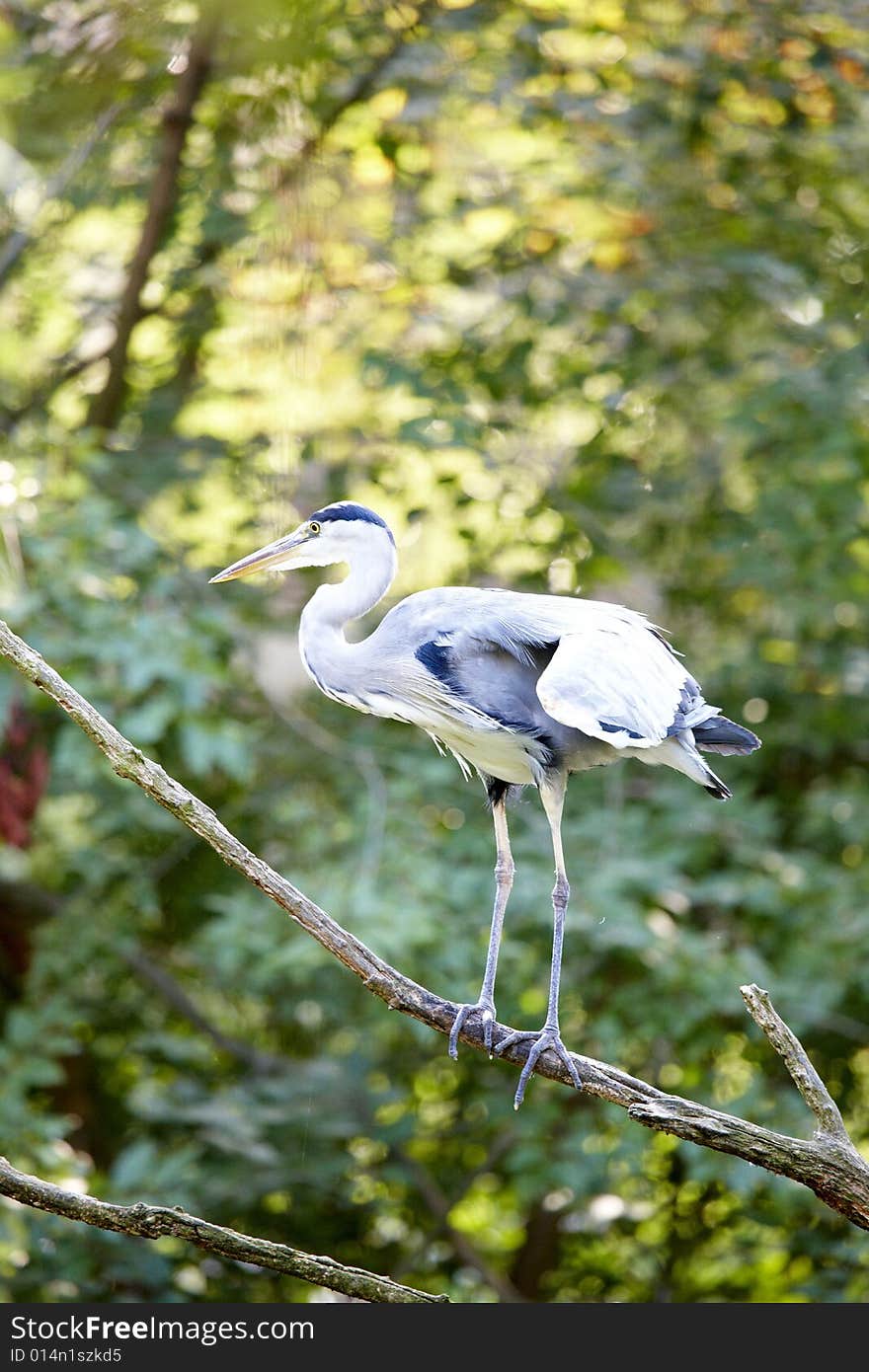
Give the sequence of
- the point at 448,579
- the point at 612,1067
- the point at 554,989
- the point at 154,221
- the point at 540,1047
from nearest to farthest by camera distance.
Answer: the point at 612,1067, the point at 540,1047, the point at 554,989, the point at 154,221, the point at 448,579

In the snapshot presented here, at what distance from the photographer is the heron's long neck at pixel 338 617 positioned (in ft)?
8.46

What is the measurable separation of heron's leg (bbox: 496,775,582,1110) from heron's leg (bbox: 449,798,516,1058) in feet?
0.19

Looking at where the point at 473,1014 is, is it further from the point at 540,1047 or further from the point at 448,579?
the point at 448,579

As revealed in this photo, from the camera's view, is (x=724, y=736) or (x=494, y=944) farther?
(x=494, y=944)

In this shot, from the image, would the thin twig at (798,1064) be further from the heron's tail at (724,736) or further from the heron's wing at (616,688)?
the heron's tail at (724,736)

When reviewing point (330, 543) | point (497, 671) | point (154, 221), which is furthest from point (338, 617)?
point (154, 221)

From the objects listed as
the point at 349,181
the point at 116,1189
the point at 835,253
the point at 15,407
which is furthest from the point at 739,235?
the point at 116,1189

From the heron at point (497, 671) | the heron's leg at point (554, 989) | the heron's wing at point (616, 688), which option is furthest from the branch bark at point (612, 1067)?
the heron's wing at point (616, 688)

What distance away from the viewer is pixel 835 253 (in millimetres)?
4691

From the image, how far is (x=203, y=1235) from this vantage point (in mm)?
1857

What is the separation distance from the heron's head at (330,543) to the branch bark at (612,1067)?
634 millimetres

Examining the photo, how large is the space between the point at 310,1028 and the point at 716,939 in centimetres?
141

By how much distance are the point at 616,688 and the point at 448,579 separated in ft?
7.17

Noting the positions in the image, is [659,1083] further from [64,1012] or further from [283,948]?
[64,1012]
